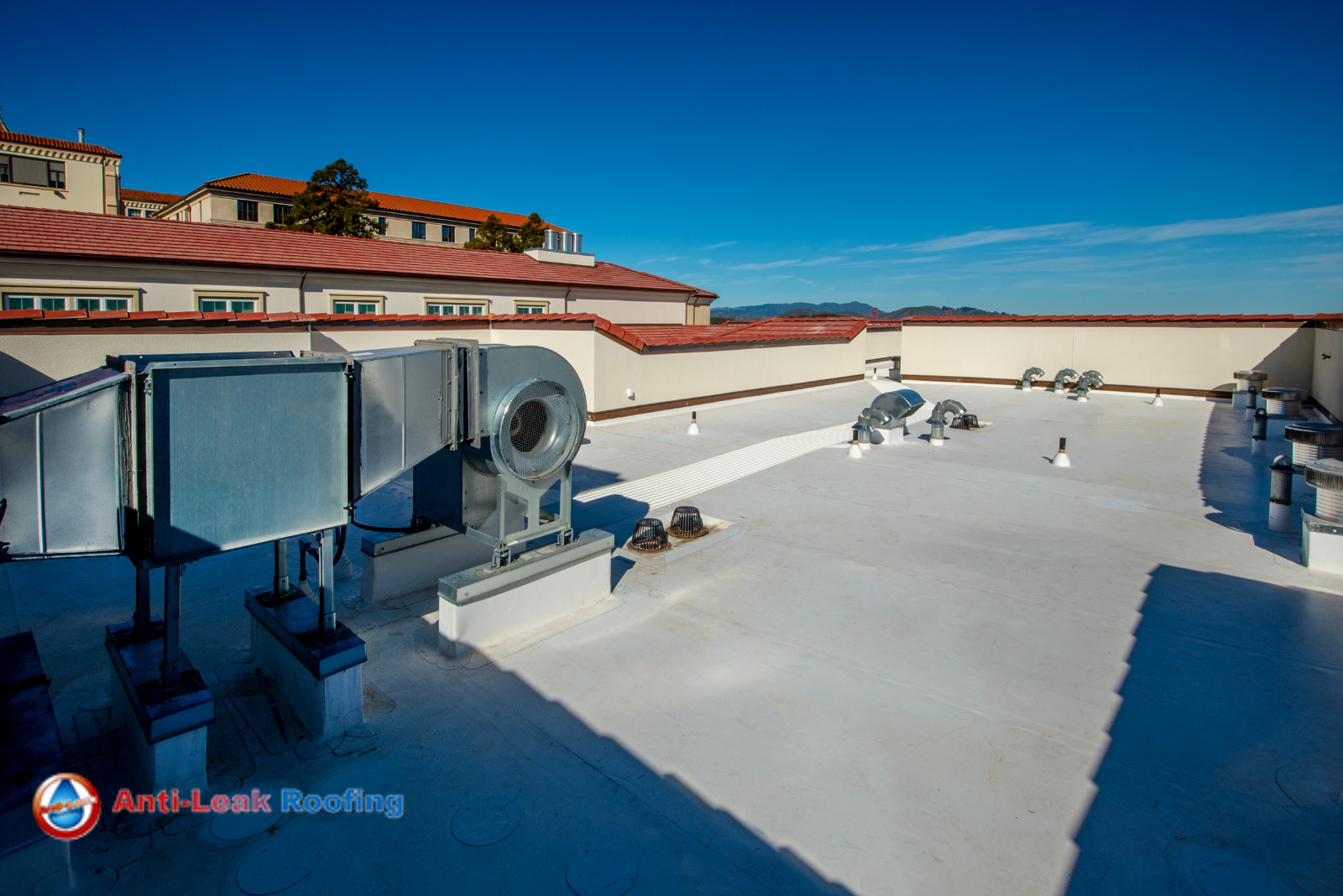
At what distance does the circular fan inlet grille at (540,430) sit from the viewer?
6188 millimetres

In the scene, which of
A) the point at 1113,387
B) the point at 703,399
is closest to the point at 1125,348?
the point at 1113,387

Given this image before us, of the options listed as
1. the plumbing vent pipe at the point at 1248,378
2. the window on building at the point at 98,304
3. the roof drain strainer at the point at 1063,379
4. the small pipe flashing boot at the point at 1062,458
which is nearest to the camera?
the small pipe flashing boot at the point at 1062,458

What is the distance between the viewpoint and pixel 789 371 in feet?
89.1

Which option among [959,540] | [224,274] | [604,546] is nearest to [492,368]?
[604,546]

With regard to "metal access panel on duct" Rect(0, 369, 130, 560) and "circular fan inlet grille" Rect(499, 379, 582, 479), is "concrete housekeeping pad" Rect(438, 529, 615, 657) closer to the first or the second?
"circular fan inlet grille" Rect(499, 379, 582, 479)

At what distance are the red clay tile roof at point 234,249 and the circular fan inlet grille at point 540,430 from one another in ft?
50.0

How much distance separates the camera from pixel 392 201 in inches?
2328

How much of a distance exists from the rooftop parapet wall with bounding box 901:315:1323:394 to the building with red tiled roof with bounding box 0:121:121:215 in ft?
149

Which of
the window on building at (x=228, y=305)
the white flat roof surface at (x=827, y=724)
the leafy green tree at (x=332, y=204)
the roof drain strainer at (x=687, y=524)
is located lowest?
the white flat roof surface at (x=827, y=724)

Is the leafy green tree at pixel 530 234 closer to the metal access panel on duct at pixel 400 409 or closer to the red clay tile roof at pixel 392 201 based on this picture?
the red clay tile roof at pixel 392 201

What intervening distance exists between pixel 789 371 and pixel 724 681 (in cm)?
2246

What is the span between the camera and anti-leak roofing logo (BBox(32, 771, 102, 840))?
3.31 m

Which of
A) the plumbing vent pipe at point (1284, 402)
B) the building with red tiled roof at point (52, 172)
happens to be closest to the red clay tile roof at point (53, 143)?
the building with red tiled roof at point (52, 172)

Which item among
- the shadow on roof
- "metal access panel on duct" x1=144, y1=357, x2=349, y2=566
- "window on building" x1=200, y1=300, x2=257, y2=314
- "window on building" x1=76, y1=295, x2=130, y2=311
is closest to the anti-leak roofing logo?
"metal access panel on duct" x1=144, y1=357, x2=349, y2=566
